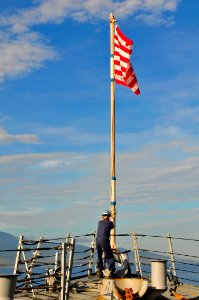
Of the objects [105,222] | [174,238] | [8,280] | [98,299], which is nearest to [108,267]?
[105,222]

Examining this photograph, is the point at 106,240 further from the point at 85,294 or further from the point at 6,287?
the point at 6,287

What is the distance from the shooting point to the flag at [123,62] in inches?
734

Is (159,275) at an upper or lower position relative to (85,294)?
upper

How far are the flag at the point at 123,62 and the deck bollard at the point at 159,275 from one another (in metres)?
8.61

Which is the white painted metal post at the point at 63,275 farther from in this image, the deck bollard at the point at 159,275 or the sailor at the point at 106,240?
the sailor at the point at 106,240

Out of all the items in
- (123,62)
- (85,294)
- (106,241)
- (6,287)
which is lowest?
(6,287)

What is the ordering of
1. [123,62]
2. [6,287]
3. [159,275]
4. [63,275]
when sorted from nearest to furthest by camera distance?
[6,287] → [63,275] → [159,275] → [123,62]

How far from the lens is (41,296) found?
1231cm

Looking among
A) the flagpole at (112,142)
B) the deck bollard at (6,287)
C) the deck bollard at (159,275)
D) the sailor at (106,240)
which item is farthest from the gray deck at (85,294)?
the deck bollard at (6,287)

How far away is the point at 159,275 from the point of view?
1227 centimetres

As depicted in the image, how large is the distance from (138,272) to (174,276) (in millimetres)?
1273

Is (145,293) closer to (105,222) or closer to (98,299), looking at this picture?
(98,299)

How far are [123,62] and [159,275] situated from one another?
970 centimetres

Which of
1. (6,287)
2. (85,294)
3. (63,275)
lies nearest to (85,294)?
(85,294)
